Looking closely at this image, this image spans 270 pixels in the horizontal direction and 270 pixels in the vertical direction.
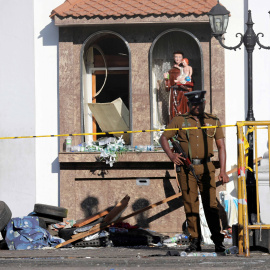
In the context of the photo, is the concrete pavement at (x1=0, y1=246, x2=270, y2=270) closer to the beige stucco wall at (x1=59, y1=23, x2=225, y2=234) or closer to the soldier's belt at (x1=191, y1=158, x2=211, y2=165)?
the soldier's belt at (x1=191, y1=158, x2=211, y2=165)

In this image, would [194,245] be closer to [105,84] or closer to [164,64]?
[164,64]

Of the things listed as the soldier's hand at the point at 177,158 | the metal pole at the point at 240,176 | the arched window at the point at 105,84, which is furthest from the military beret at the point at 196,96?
the arched window at the point at 105,84

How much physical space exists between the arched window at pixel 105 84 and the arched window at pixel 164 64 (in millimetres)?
449

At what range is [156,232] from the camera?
49.6ft

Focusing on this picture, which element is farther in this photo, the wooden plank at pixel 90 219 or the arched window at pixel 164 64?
the arched window at pixel 164 64

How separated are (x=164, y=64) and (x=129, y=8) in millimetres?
1201

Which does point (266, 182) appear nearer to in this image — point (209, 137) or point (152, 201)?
point (209, 137)

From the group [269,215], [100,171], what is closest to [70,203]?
[100,171]

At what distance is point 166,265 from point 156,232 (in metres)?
4.58

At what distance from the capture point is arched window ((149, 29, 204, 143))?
52.5 feet

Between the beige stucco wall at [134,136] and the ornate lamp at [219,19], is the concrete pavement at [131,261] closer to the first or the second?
the beige stucco wall at [134,136]

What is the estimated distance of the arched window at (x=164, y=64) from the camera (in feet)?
52.5

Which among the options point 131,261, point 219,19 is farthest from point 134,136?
point 131,261

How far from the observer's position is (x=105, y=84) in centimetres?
1642
